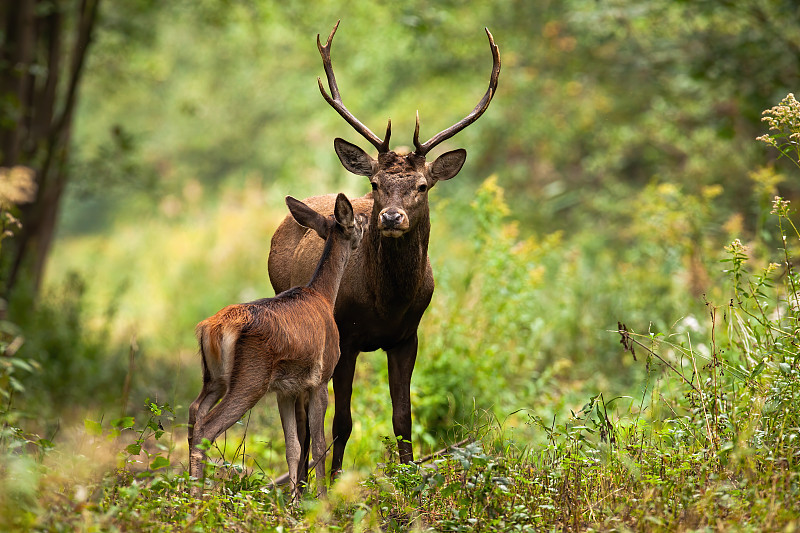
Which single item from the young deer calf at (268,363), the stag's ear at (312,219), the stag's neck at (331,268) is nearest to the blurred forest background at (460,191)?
the young deer calf at (268,363)

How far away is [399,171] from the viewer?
19.9 feet

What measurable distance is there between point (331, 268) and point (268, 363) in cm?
109

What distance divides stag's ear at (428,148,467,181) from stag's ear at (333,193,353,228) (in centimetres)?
64

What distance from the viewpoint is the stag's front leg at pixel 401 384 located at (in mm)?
6359

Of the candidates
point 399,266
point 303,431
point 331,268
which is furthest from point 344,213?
point 303,431

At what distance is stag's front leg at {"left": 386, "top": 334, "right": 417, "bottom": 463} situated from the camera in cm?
636

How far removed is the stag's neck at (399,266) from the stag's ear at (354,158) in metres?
0.47

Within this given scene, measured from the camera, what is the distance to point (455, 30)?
15.8 m

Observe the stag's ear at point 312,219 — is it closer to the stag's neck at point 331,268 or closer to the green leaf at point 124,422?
the stag's neck at point 331,268

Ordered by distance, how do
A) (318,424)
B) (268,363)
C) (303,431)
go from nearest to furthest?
(268,363) < (318,424) < (303,431)

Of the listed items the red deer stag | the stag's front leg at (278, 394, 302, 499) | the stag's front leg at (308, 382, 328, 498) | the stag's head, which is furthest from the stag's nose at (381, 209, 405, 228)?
the stag's front leg at (278, 394, 302, 499)

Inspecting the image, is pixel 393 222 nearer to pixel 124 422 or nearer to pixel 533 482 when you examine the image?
pixel 533 482

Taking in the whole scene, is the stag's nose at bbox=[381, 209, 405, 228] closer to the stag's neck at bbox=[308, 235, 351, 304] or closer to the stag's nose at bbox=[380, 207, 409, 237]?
the stag's nose at bbox=[380, 207, 409, 237]

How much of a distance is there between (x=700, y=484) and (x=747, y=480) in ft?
0.85
